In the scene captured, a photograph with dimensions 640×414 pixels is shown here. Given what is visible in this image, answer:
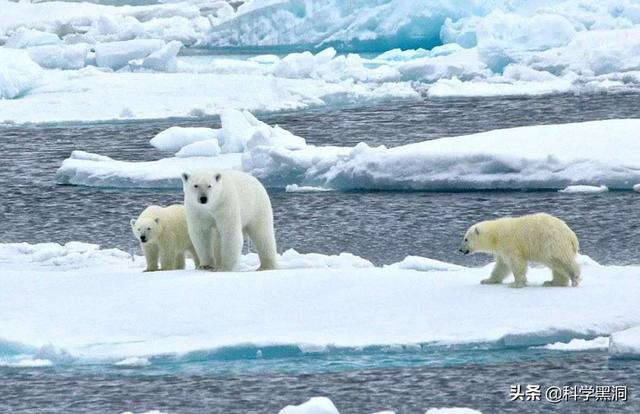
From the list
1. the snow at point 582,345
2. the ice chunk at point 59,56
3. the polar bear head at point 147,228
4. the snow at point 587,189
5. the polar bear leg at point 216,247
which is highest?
the ice chunk at point 59,56

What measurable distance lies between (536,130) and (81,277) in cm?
702

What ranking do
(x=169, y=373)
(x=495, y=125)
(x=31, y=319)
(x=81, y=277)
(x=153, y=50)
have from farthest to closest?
(x=153, y=50) < (x=495, y=125) < (x=81, y=277) < (x=31, y=319) < (x=169, y=373)

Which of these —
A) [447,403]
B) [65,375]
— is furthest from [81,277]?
[447,403]

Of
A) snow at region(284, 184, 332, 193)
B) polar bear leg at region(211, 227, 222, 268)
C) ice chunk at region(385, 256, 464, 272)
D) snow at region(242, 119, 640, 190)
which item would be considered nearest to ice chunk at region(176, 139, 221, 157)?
snow at region(242, 119, 640, 190)

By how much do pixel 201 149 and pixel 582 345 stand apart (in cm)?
917

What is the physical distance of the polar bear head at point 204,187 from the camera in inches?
298

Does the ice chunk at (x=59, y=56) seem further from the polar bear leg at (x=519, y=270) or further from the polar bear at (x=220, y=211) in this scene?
the polar bear leg at (x=519, y=270)

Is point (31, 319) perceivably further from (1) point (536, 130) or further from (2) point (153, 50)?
(2) point (153, 50)

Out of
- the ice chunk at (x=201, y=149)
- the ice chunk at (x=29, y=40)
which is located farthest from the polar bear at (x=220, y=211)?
the ice chunk at (x=29, y=40)

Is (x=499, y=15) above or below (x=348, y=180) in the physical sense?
above

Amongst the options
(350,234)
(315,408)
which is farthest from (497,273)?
(350,234)

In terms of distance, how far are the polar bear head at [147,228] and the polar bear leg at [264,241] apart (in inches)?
22.7

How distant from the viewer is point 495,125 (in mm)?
18562

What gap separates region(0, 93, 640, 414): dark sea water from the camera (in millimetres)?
6102
